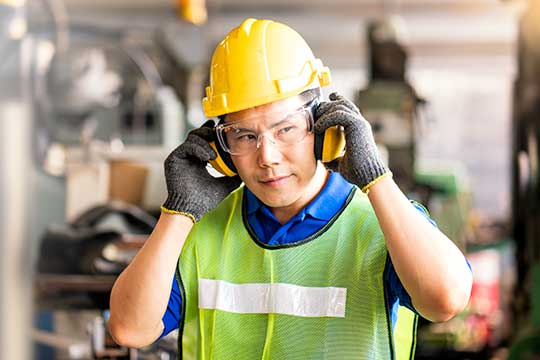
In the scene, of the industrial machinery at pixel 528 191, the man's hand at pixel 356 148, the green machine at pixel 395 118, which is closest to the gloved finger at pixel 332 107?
the man's hand at pixel 356 148

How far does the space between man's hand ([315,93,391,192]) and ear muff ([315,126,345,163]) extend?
0.03 meters

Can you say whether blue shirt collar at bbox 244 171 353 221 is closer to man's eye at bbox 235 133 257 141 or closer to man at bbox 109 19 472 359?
man at bbox 109 19 472 359

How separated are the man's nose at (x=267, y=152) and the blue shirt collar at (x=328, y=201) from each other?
0.17m

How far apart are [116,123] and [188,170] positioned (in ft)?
14.3

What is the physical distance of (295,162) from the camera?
2031mm

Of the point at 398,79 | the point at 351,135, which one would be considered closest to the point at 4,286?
the point at 351,135

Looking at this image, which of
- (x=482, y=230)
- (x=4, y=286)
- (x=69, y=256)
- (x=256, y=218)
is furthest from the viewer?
(x=482, y=230)

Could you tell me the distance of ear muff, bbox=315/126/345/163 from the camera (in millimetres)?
2028

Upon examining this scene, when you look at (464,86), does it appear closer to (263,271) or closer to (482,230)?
(482,230)

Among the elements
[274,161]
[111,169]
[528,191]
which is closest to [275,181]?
[274,161]

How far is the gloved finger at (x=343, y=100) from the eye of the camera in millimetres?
2018

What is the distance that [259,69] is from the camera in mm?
2064

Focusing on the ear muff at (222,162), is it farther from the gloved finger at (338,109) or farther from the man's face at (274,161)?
the gloved finger at (338,109)

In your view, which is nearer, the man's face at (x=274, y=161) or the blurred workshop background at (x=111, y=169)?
the man's face at (x=274, y=161)
